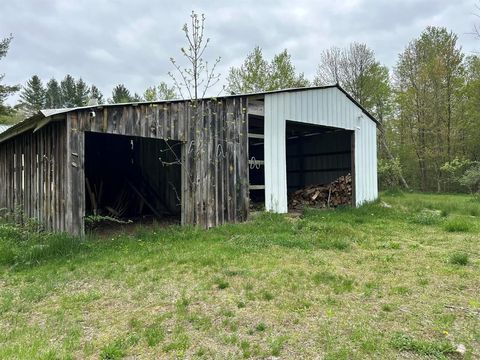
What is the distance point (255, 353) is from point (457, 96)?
79.2 feet

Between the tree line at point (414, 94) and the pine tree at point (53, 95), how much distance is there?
71.1 feet

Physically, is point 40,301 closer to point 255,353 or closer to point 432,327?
point 255,353

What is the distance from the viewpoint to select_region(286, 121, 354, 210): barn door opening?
497 inches

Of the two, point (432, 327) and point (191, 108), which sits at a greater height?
point (191, 108)

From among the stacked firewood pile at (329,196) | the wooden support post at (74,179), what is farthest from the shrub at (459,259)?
the stacked firewood pile at (329,196)

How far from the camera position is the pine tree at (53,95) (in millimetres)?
45438

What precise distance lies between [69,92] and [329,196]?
4226 centimetres

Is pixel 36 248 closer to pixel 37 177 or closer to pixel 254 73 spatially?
pixel 37 177

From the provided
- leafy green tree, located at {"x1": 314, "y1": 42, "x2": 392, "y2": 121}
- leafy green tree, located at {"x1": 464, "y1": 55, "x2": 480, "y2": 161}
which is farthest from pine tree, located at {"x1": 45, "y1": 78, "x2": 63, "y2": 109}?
leafy green tree, located at {"x1": 464, "y1": 55, "x2": 480, "y2": 161}

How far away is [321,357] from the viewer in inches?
114

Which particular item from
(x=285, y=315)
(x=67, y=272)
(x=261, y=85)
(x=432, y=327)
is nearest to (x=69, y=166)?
(x=67, y=272)

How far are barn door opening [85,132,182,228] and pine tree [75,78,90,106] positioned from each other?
35.2 m

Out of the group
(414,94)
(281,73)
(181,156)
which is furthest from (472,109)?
(181,156)

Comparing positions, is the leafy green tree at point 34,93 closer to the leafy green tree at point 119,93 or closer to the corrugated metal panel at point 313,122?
the leafy green tree at point 119,93
